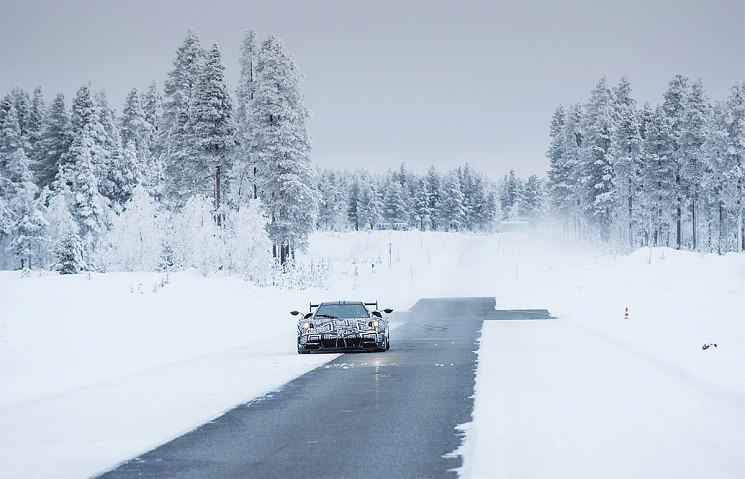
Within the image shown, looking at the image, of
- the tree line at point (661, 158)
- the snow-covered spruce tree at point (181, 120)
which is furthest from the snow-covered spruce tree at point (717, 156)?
the snow-covered spruce tree at point (181, 120)

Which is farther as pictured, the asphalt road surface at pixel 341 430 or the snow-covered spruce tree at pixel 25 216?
the snow-covered spruce tree at pixel 25 216

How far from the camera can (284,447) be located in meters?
8.60

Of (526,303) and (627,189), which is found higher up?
(627,189)

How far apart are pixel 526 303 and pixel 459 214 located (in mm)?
105449

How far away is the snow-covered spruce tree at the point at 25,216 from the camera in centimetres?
6209

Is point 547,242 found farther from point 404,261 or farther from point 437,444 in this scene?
point 437,444

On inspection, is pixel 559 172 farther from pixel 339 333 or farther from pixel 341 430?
pixel 341 430

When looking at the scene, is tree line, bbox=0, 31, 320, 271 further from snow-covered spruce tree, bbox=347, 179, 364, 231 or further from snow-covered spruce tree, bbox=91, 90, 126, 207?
snow-covered spruce tree, bbox=347, 179, 364, 231

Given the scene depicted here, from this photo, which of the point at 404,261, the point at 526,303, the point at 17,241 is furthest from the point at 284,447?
the point at 404,261

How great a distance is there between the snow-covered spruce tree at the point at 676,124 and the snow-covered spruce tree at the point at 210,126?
41.2 metres

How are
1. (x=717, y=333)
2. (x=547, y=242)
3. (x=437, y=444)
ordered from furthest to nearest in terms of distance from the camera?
(x=547, y=242) → (x=717, y=333) → (x=437, y=444)

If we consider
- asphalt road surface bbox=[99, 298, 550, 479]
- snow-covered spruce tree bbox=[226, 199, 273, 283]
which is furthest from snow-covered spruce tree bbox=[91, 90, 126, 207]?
asphalt road surface bbox=[99, 298, 550, 479]

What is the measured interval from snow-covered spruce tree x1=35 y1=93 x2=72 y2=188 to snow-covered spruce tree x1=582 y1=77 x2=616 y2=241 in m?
47.2

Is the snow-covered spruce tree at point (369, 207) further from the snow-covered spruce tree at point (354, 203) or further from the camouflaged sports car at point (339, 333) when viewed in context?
the camouflaged sports car at point (339, 333)
